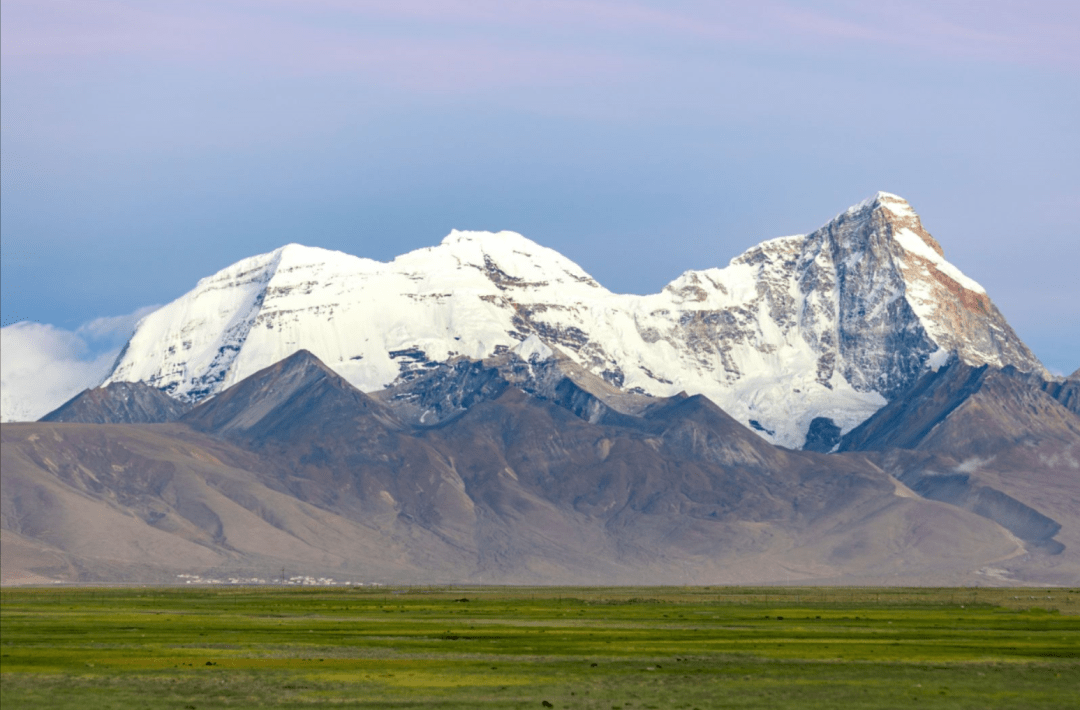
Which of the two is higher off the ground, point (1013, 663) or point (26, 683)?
point (1013, 663)

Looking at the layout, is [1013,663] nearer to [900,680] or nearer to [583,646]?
[900,680]

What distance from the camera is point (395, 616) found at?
149 meters

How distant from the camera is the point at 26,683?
83562 millimetres

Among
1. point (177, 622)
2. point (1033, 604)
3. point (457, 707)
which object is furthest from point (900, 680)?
point (1033, 604)

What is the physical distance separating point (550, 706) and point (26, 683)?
1081 inches

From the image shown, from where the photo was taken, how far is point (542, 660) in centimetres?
9575

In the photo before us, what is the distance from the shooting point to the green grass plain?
258ft

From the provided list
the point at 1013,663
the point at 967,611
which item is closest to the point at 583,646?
the point at 1013,663

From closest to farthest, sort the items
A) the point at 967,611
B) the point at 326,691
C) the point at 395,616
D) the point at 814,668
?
the point at 326,691 → the point at 814,668 → the point at 395,616 → the point at 967,611

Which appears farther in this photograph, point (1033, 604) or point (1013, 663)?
point (1033, 604)

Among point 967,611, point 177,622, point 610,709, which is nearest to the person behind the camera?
point 610,709

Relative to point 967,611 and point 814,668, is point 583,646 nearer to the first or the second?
point 814,668

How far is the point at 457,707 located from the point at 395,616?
74.5m

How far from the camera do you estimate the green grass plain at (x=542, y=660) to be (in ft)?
258
